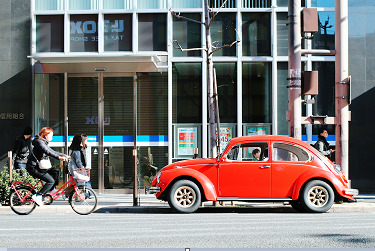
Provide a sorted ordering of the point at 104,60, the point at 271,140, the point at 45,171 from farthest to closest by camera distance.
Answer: the point at 104,60
the point at 271,140
the point at 45,171

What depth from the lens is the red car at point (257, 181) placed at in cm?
1030

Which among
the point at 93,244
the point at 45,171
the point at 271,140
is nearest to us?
the point at 93,244

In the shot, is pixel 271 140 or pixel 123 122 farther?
pixel 123 122

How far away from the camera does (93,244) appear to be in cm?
639

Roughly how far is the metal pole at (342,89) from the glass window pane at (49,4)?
30.9 ft

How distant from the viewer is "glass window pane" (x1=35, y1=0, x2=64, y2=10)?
16.7 meters

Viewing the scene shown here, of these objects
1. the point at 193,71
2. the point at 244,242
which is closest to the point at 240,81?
the point at 193,71

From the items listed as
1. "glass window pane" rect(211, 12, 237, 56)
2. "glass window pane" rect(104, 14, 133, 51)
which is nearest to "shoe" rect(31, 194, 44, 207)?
"glass window pane" rect(104, 14, 133, 51)

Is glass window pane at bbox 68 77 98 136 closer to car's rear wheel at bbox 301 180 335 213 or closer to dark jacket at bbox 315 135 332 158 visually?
dark jacket at bbox 315 135 332 158

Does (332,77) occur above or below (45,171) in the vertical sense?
above

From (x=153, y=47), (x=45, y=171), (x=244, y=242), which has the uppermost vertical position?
(x=153, y=47)

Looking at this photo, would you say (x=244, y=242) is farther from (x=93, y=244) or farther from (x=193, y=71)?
(x=193, y=71)


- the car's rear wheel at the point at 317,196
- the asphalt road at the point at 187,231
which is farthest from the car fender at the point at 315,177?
the asphalt road at the point at 187,231

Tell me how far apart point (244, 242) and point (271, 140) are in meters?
4.50
